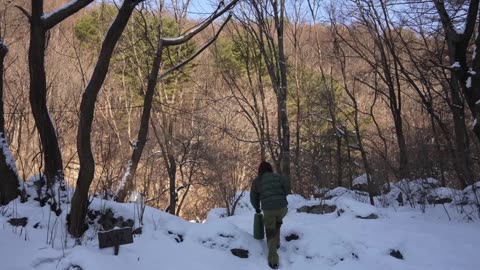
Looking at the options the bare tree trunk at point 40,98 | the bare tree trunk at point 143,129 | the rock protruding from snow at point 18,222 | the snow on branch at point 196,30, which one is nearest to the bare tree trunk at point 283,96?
the bare tree trunk at point 143,129

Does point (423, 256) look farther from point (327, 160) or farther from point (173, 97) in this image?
point (173, 97)

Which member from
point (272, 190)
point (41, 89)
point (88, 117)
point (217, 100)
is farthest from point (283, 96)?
point (88, 117)

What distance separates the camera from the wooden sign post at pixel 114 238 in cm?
579

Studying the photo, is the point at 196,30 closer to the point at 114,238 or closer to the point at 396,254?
the point at 114,238

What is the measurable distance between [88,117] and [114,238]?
1575 millimetres

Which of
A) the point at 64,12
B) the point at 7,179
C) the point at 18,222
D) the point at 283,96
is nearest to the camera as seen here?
the point at 18,222

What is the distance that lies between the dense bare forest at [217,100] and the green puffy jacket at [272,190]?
2589mm

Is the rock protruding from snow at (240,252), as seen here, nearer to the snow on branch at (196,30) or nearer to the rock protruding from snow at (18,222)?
the rock protruding from snow at (18,222)

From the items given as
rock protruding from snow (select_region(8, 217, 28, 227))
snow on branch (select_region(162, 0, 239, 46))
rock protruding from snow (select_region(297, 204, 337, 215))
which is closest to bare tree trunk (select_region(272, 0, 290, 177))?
rock protruding from snow (select_region(297, 204, 337, 215))

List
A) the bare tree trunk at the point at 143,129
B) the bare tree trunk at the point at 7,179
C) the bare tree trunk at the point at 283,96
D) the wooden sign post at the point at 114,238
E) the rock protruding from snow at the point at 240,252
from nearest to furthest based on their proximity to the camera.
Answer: the wooden sign post at the point at 114,238 < the bare tree trunk at the point at 7,179 < the rock protruding from snow at the point at 240,252 < the bare tree trunk at the point at 143,129 < the bare tree trunk at the point at 283,96

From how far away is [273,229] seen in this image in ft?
23.1

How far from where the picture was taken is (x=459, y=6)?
408 inches

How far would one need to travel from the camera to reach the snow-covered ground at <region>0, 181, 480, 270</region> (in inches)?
213

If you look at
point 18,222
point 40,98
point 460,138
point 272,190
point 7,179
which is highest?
point 40,98
